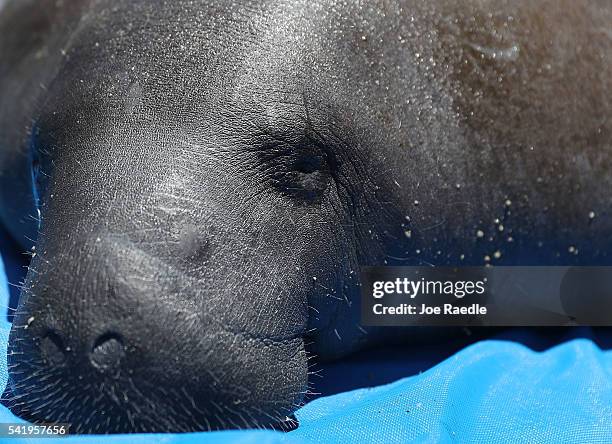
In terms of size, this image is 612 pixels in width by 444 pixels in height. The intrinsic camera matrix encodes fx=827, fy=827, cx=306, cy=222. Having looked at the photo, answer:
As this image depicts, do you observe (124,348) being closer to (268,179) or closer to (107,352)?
(107,352)

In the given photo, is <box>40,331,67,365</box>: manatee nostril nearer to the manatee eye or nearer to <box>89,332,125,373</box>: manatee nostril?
<box>89,332,125,373</box>: manatee nostril

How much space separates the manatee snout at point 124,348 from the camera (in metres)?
2.42

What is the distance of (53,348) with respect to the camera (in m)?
2.47

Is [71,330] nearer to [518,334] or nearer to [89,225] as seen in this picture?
[89,225]

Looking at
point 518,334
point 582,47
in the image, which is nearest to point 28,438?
point 518,334

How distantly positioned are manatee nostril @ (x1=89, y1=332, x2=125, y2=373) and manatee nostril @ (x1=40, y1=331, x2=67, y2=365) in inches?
3.9

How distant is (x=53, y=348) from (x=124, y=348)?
22 centimetres

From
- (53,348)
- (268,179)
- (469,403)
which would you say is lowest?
(469,403)

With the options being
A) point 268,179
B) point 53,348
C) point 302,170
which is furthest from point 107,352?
point 302,170

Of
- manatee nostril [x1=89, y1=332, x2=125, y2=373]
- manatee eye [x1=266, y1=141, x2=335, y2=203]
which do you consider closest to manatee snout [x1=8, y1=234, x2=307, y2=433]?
manatee nostril [x1=89, y1=332, x2=125, y2=373]

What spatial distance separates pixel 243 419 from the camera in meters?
2.64

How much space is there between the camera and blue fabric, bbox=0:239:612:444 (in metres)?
2.78

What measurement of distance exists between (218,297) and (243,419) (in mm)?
408

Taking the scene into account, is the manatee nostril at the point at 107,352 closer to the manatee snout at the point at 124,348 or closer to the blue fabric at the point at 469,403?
the manatee snout at the point at 124,348
